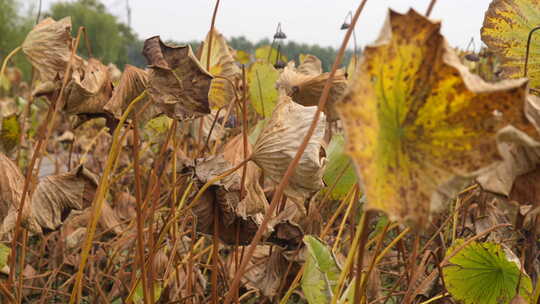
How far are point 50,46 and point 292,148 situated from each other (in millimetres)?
299

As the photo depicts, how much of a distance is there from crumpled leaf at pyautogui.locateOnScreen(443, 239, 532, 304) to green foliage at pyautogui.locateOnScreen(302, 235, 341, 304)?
0.45 feet

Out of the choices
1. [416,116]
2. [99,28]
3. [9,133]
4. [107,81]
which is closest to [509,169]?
[416,116]

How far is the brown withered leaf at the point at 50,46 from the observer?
0.48m

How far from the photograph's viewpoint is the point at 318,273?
1.16ft

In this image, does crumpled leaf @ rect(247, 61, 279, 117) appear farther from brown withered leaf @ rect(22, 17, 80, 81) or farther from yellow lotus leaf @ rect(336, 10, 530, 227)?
yellow lotus leaf @ rect(336, 10, 530, 227)

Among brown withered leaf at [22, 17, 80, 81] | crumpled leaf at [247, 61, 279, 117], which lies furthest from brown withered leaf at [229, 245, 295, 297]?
brown withered leaf at [22, 17, 80, 81]

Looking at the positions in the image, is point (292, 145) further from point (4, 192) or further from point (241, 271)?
point (4, 192)

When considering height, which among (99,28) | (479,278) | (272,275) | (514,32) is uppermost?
(514,32)

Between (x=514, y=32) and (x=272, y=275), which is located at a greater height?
(x=514, y=32)

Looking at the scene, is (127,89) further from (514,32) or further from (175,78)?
(514,32)

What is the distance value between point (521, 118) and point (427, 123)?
4 centimetres

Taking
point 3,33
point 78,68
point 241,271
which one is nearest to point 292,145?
point 241,271

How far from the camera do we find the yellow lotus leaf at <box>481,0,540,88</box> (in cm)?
36

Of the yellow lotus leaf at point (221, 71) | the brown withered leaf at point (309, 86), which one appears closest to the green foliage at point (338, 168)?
the brown withered leaf at point (309, 86)
